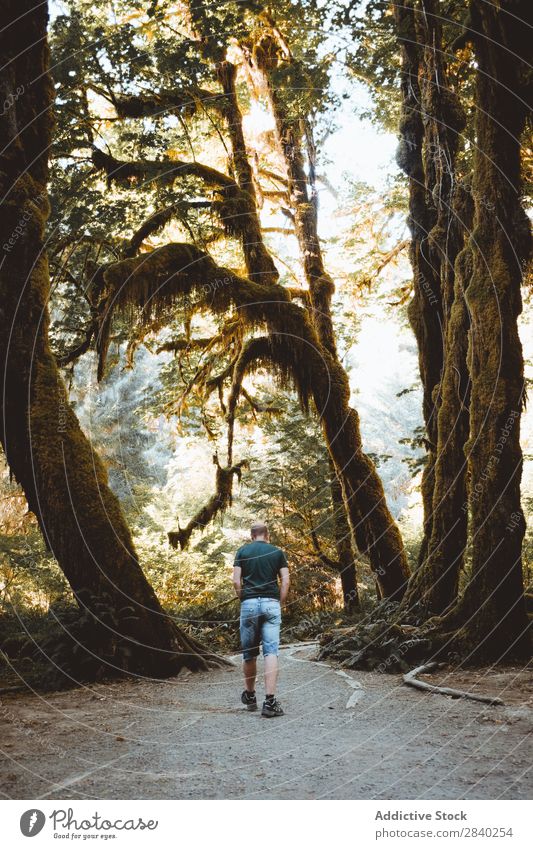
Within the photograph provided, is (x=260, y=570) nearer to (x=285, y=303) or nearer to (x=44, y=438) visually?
(x=44, y=438)

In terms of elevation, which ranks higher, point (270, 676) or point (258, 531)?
point (258, 531)

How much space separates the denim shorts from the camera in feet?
18.1

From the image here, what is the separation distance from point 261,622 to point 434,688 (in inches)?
75.5

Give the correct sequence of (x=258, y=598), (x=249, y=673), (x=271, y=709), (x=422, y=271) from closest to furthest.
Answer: (x=271, y=709) → (x=258, y=598) → (x=249, y=673) → (x=422, y=271)

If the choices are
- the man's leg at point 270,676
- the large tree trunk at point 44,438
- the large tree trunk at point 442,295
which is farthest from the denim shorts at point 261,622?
the large tree trunk at point 442,295

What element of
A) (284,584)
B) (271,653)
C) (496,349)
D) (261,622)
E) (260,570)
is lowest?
(271,653)

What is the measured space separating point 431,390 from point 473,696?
22.2 ft

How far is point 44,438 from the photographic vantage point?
25.0 feet

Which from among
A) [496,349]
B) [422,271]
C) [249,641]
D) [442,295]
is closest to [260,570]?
[249,641]

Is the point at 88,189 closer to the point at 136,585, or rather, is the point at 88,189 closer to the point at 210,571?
the point at 136,585

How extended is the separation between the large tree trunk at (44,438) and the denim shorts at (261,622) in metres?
2.27

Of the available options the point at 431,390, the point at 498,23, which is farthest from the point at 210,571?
the point at 498,23

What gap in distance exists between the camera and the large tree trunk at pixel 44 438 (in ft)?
24.4

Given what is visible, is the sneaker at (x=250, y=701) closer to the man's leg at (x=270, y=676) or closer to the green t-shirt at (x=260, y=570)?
the man's leg at (x=270, y=676)
